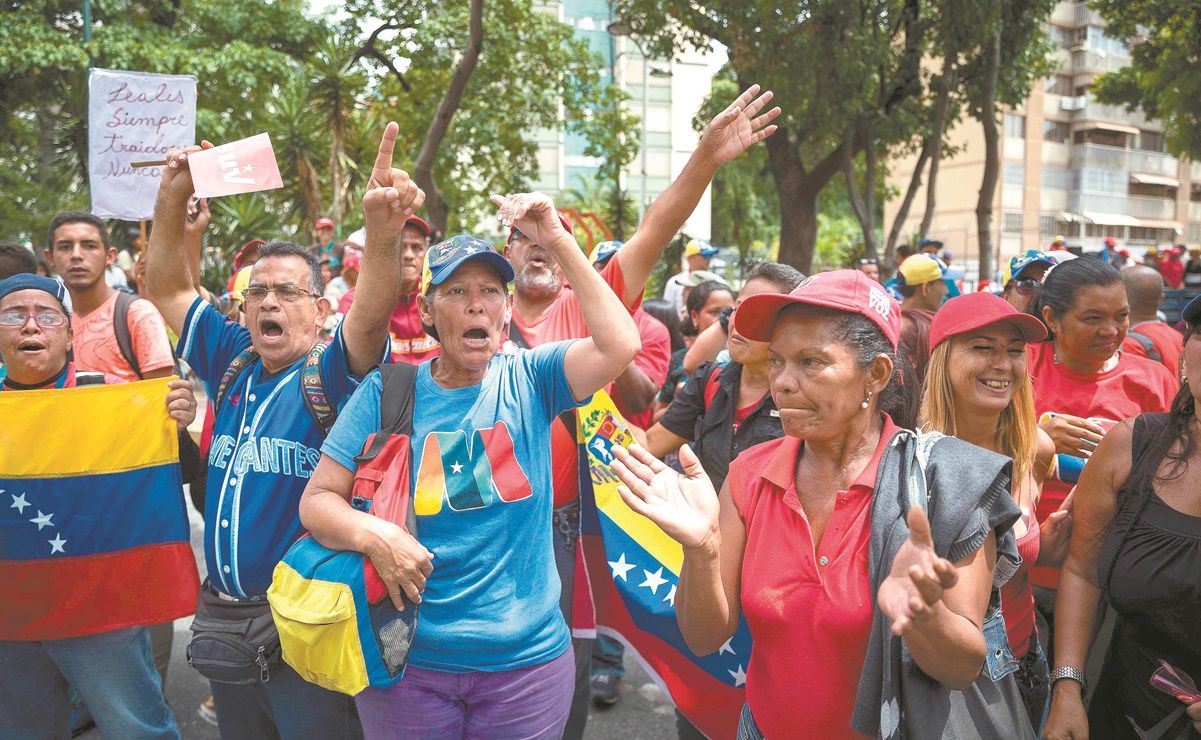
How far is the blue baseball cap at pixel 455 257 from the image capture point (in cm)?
259

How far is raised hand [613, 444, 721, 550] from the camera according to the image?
2090mm

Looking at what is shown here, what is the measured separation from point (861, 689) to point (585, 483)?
188 centimetres

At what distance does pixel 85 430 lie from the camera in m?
3.40

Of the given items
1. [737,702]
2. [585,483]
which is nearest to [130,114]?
[585,483]

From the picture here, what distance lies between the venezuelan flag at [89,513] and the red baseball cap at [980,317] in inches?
111

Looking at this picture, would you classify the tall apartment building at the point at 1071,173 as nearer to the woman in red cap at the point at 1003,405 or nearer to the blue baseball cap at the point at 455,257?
the woman in red cap at the point at 1003,405

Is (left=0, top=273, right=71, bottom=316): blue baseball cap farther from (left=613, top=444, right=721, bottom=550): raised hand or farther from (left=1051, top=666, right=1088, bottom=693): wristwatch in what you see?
(left=1051, top=666, right=1088, bottom=693): wristwatch

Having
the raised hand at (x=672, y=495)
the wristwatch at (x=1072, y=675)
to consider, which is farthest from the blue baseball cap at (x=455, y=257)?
the wristwatch at (x=1072, y=675)

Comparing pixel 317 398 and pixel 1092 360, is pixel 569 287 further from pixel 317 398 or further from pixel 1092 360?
pixel 1092 360

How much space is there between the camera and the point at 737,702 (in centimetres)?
337

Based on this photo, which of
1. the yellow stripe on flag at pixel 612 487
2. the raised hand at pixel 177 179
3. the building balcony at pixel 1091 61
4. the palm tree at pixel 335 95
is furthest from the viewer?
the building balcony at pixel 1091 61

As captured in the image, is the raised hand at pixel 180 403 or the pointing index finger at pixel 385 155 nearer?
the pointing index finger at pixel 385 155

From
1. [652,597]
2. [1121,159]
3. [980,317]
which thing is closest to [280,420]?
[652,597]

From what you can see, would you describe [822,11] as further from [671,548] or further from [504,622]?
[504,622]
